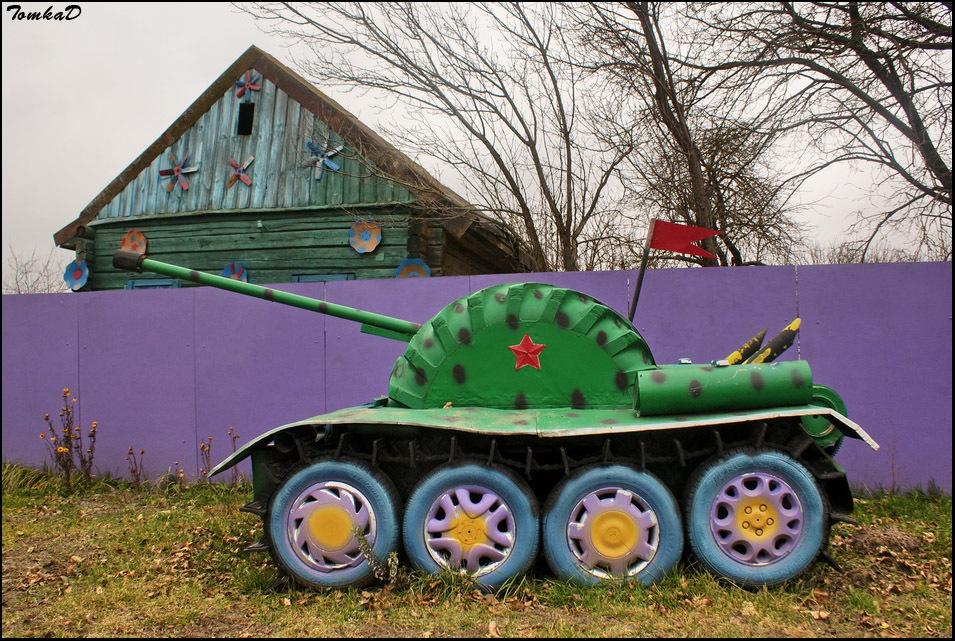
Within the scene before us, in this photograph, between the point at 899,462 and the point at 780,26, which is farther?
the point at 780,26

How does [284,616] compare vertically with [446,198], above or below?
below

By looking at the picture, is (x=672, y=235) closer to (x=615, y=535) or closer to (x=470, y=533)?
(x=615, y=535)

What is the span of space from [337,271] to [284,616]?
750cm

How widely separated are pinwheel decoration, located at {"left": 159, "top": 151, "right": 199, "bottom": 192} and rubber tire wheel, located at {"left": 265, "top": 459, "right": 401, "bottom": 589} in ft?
30.8

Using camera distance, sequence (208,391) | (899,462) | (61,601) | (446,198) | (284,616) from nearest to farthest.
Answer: (284,616), (61,601), (899,462), (208,391), (446,198)

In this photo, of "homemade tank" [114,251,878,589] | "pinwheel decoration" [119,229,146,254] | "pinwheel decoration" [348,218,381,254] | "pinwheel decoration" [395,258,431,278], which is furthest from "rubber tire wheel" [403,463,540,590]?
"pinwheel decoration" [119,229,146,254]

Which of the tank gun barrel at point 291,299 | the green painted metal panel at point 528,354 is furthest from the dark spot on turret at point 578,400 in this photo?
the tank gun barrel at point 291,299

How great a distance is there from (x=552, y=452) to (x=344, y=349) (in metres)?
3.21

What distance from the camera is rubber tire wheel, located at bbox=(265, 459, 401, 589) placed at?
3814 mm

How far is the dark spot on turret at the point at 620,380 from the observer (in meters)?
4.14

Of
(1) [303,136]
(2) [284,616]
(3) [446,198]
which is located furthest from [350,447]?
(1) [303,136]

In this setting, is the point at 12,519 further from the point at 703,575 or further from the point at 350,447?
the point at 703,575

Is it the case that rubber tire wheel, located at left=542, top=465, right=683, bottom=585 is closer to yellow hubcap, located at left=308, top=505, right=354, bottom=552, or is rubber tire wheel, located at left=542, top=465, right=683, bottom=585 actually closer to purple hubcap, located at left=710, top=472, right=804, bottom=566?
purple hubcap, located at left=710, top=472, right=804, bottom=566

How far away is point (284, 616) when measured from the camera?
355 centimetres
